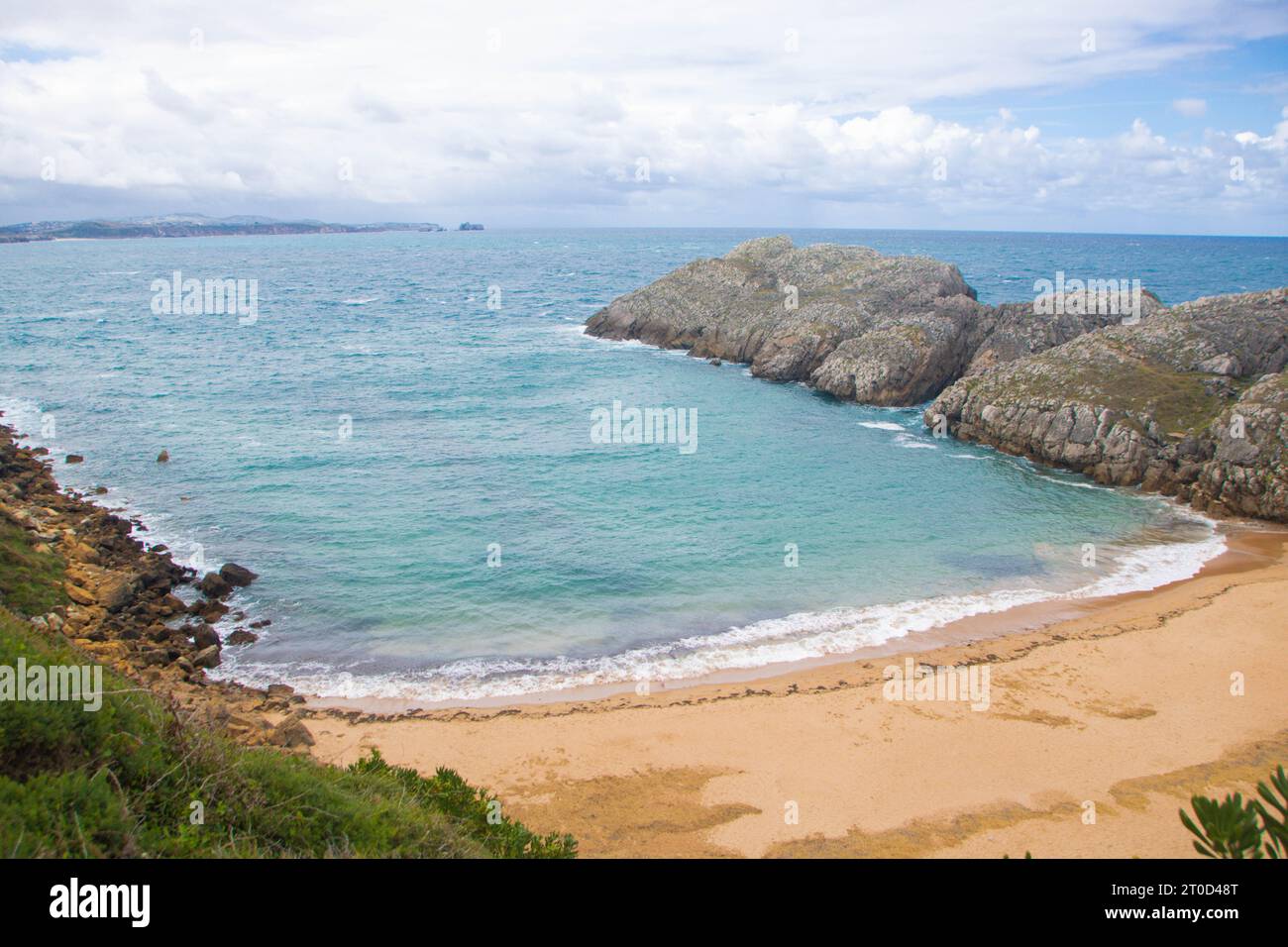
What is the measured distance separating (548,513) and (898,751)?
20091 millimetres

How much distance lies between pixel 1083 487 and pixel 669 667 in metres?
27.5

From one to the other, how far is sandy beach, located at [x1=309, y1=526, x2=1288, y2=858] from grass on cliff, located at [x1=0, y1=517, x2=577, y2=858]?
5.94m

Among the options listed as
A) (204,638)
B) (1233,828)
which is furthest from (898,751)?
(204,638)

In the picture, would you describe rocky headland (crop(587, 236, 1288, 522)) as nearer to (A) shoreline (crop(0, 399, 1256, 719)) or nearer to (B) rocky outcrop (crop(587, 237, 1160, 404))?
(B) rocky outcrop (crop(587, 237, 1160, 404))

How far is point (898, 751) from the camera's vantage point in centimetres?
2028

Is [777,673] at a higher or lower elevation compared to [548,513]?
lower

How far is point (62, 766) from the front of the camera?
9.80 meters

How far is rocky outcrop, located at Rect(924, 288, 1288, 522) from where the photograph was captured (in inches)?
1499

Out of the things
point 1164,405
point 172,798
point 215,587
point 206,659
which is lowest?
point 206,659

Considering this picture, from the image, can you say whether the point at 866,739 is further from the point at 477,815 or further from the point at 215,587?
the point at 215,587

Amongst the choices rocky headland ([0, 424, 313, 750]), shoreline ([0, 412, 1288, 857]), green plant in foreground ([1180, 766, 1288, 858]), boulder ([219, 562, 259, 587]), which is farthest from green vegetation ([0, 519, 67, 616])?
green plant in foreground ([1180, 766, 1288, 858])
